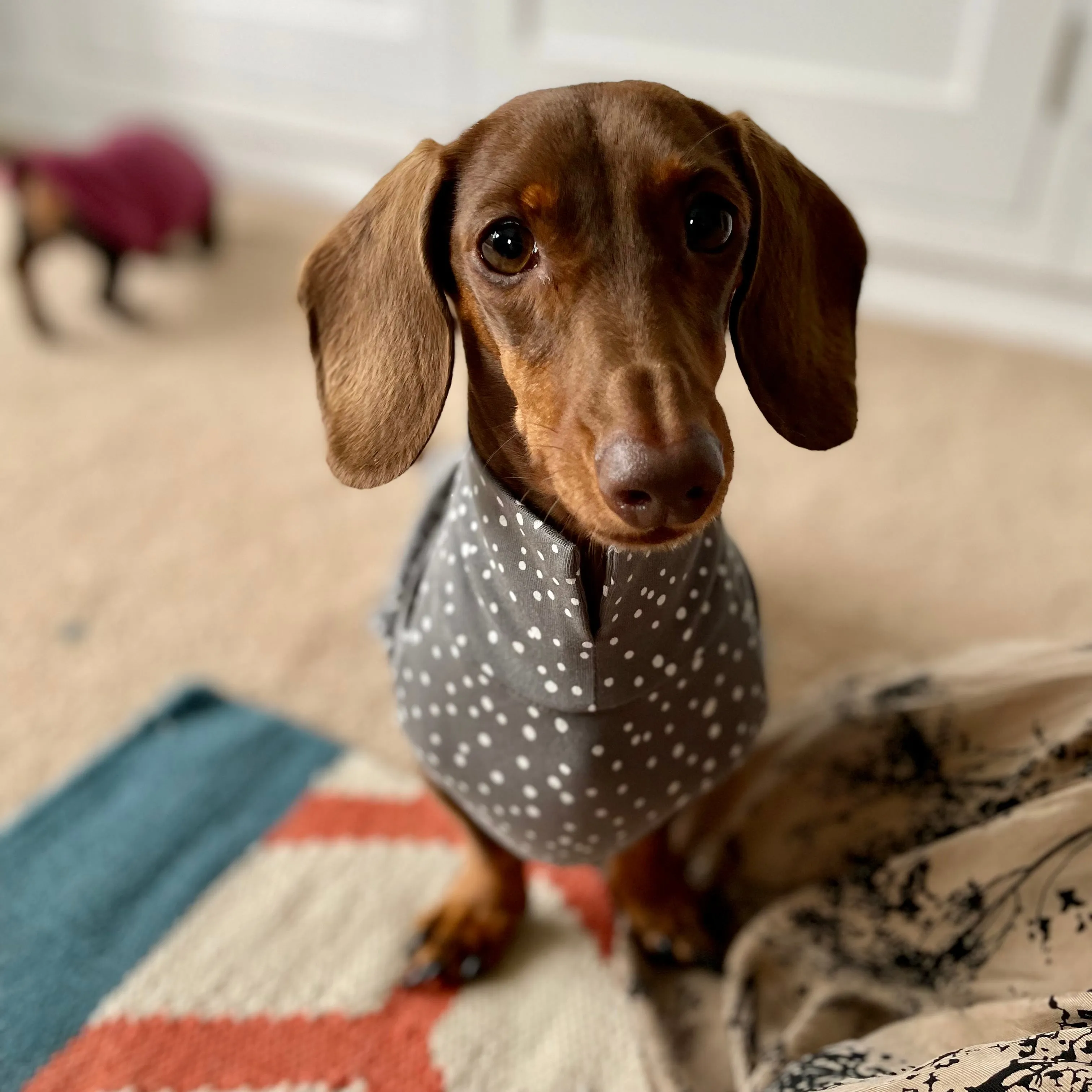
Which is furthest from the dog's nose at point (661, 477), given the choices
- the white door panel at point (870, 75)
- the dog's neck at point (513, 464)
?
the white door panel at point (870, 75)

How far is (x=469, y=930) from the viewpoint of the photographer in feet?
3.62

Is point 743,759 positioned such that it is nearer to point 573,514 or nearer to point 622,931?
point 622,931

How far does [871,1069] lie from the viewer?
812 millimetres

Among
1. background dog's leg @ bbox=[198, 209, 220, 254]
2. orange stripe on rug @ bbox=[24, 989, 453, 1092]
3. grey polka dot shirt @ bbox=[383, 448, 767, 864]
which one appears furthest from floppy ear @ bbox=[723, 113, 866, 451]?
background dog's leg @ bbox=[198, 209, 220, 254]

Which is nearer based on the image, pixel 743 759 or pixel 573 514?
pixel 573 514

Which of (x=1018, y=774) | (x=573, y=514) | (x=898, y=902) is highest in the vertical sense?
(x=573, y=514)

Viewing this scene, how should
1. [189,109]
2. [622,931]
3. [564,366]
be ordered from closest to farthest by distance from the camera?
[564,366]
[622,931]
[189,109]

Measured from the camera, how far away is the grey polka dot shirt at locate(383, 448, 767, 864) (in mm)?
802

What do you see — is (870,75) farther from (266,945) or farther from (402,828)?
(266,945)

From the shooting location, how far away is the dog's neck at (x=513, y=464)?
81 cm

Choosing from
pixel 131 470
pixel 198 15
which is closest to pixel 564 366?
pixel 131 470

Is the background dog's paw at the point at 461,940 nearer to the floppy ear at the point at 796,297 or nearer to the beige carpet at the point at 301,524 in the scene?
the beige carpet at the point at 301,524

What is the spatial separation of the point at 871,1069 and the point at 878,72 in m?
1.94

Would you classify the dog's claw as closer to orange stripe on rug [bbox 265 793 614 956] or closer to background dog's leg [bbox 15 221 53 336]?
orange stripe on rug [bbox 265 793 614 956]
